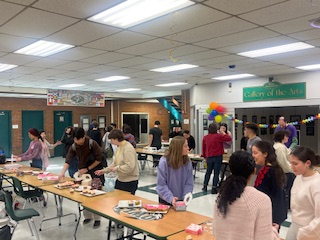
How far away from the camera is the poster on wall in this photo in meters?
9.41

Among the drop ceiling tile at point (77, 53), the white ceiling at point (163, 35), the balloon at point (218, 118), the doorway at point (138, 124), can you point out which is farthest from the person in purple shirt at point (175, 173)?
the doorway at point (138, 124)

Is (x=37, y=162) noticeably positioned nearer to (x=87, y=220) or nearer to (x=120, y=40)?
(x=87, y=220)

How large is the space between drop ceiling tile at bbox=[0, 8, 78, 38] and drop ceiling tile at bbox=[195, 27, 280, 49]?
1977 millimetres

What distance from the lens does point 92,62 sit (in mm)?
5848

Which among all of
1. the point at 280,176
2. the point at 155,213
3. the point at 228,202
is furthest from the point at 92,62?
the point at 228,202

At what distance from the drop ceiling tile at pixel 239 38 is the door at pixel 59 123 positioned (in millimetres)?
10101

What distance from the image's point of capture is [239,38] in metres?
4.21

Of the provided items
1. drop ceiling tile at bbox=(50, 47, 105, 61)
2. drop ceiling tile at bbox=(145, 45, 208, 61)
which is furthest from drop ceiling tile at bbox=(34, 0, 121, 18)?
drop ceiling tile at bbox=(145, 45, 208, 61)

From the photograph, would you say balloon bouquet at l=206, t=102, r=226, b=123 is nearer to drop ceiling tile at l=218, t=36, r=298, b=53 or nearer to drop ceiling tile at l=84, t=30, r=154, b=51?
drop ceiling tile at l=218, t=36, r=298, b=53

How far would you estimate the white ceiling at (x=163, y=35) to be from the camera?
3.03m

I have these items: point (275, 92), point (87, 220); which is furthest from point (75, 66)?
point (275, 92)

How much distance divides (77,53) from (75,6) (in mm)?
2207

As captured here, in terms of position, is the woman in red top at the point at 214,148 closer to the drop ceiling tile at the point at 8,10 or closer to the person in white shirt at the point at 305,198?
the person in white shirt at the point at 305,198

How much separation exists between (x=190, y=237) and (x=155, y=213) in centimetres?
62
